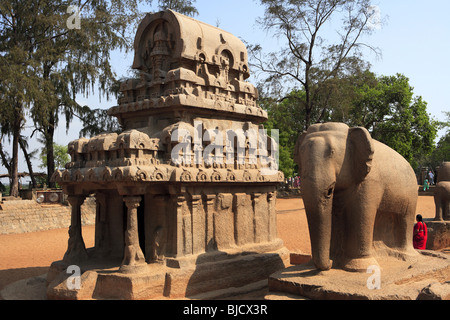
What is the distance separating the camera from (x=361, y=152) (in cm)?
605

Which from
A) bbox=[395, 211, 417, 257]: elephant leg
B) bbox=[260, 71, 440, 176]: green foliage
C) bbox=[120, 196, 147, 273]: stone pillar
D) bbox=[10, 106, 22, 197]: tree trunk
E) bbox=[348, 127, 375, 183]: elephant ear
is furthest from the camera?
bbox=[260, 71, 440, 176]: green foliage

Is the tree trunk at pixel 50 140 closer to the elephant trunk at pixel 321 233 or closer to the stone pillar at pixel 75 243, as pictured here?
the stone pillar at pixel 75 243

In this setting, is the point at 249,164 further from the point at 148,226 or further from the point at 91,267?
the point at 91,267

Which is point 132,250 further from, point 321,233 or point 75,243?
point 321,233

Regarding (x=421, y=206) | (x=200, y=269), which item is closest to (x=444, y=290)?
(x=200, y=269)

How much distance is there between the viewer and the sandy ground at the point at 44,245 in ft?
37.5

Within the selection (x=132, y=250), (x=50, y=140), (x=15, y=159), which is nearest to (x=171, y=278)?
(x=132, y=250)

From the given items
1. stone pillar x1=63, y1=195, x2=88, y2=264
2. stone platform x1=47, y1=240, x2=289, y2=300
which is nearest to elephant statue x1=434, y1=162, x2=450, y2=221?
stone platform x1=47, y1=240, x2=289, y2=300

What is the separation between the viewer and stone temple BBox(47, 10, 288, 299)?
24.4 ft

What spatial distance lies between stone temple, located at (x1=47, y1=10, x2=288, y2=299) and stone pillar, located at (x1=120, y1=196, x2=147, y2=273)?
0.02 meters

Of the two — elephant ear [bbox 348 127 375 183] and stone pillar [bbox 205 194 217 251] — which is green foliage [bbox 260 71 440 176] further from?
elephant ear [bbox 348 127 375 183]

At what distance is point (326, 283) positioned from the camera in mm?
5637

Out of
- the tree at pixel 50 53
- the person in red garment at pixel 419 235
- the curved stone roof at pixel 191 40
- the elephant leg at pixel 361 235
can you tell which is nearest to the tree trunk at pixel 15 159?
the tree at pixel 50 53

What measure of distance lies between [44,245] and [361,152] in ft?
43.0
